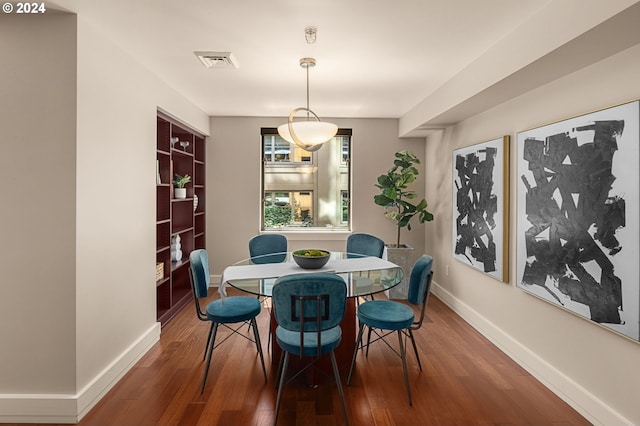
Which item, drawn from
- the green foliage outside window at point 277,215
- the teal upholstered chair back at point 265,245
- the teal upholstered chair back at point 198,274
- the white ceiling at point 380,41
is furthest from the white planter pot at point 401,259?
the teal upholstered chair back at point 198,274

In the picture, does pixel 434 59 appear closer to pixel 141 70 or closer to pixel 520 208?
pixel 520 208

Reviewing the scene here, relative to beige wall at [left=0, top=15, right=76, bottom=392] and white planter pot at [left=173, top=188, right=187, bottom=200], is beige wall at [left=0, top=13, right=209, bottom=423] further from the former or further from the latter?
white planter pot at [left=173, top=188, right=187, bottom=200]

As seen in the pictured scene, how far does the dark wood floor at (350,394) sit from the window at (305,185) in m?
2.56

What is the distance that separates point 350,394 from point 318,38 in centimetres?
261

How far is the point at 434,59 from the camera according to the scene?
9.93 ft

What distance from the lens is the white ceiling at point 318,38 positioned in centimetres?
219

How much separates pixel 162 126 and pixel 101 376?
2595 millimetres

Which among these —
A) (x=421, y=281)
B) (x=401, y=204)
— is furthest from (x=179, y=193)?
(x=421, y=281)

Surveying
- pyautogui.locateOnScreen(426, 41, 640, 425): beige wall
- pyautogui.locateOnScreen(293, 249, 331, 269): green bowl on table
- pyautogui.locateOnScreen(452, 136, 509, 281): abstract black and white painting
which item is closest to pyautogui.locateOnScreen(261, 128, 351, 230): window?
pyautogui.locateOnScreen(452, 136, 509, 281): abstract black and white painting

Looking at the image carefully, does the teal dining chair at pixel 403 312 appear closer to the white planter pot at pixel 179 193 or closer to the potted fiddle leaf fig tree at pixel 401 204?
the potted fiddle leaf fig tree at pixel 401 204

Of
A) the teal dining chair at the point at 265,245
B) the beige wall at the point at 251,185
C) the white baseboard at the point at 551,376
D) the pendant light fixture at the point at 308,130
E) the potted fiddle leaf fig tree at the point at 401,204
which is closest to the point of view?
the white baseboard at the point at 551,376

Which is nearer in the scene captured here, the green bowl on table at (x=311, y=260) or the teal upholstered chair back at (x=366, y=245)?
the green bowl on table at (x=311, y=260)

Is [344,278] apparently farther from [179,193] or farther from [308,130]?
[179,193]

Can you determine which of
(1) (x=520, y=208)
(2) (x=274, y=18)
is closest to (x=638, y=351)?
(1) (x=520, y=208)
